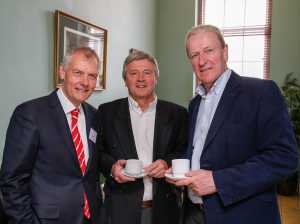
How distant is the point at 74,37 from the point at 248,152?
2407 millimetres

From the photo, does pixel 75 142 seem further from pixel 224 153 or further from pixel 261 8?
pixel 261 8

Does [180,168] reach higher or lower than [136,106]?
lower

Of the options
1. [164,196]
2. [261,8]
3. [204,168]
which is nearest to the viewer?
[204,168]

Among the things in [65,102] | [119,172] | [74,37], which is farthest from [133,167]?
[74,37]

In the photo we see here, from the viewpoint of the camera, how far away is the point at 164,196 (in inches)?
73.1

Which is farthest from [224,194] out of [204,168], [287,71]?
[287,71]

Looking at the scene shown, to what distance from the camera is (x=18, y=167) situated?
1356mm

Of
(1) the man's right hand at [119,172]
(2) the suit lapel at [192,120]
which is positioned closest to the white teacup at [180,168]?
(2) the suit lapel at [192,120]

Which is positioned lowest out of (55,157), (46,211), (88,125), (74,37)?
(46,211)

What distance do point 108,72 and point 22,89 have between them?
5.42ft

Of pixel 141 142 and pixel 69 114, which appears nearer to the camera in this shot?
pixel 69 114

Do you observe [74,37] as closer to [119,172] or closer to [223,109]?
[119,172]

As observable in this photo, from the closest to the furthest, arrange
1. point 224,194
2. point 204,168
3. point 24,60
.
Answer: point 224,194
point 204,168
point 24,60

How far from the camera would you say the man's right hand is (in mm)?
1615
